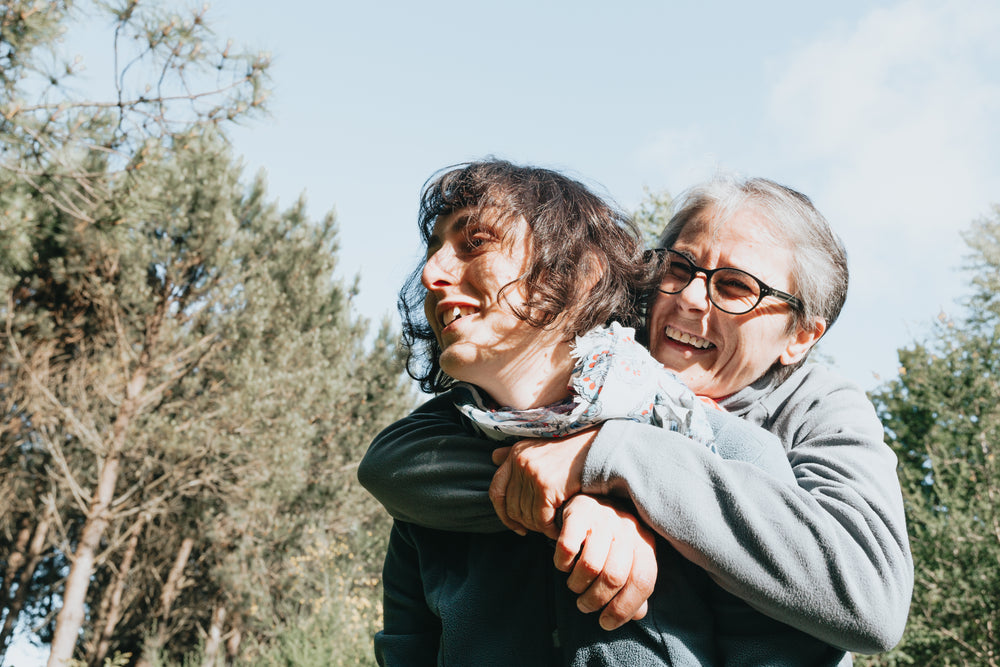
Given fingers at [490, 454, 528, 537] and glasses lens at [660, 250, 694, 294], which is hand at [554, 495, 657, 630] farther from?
glasses lens at [660, 250, 694, 294]

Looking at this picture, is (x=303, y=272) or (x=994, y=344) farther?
(x=303, y=272)

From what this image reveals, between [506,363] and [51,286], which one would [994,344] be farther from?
[51,286]

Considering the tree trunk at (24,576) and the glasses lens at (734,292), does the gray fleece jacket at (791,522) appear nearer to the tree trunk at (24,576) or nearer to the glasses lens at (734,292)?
the glasses lens at (734,292)

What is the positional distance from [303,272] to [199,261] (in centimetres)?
328

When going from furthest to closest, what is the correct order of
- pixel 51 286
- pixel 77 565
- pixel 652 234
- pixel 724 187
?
pixel 51 286 → pixel 77 565 → pixel 652 234 → pixel 724 187

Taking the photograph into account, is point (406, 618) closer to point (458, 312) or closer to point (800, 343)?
point (458, 312)

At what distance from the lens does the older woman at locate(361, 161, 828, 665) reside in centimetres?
108

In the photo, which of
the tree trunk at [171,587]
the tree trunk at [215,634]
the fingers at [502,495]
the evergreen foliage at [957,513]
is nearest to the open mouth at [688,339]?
the fingers at [502,495]

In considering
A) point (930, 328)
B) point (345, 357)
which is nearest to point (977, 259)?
point (930, 328)

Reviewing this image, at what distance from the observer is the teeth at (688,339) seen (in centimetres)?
146

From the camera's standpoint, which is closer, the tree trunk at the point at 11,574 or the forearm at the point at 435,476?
the forearm at the point at 435,476

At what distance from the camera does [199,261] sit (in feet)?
44.3

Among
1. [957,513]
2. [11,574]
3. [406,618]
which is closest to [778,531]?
[406,618]

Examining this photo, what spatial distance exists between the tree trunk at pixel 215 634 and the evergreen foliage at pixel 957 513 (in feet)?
37.9
